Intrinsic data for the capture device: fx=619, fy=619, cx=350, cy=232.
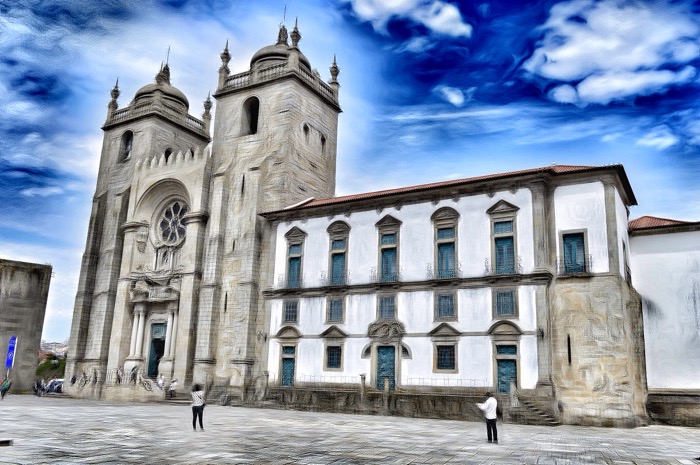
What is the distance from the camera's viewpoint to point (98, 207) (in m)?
44.1

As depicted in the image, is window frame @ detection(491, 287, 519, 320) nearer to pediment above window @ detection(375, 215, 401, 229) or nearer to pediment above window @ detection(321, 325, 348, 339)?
pediment above window @ detection(375, 215, 401, 229)

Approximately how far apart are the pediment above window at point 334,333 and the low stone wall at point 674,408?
1416 centimetres

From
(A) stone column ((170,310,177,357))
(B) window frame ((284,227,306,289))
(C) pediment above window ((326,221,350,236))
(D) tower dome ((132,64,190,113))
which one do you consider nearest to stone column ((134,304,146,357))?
(A) stone column ((170,310,177,357))

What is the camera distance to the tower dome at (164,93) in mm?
46312

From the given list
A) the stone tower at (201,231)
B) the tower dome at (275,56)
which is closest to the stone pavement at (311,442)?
the stone tower at (201,231)

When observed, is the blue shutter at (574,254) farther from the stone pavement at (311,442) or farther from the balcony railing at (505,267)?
the stone pavement at (311,442)

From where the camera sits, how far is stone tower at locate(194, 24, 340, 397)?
3372cm

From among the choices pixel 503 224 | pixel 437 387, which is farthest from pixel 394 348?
pixel 503 224

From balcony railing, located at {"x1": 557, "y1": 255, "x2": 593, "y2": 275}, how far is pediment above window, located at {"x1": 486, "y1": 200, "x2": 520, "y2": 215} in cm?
301

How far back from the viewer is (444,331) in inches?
1092

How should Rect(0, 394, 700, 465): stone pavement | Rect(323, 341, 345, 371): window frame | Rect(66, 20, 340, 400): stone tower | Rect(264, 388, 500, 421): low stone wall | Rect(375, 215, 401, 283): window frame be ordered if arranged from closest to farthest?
Rect(0, 394, 700, 465): stone pavement
Rect(264, 388, 500, 421): low stone wall
Rect(375, 215, 401, 283): window frame
Rect(323, 341, 345, 371): window frame
Rect(66, 20, 340, 400): stone tower

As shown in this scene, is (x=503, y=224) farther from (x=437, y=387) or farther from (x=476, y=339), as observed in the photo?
(x=437, y=387)

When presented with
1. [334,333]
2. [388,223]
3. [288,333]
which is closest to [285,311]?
[288,333]

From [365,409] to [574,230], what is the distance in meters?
11.9
